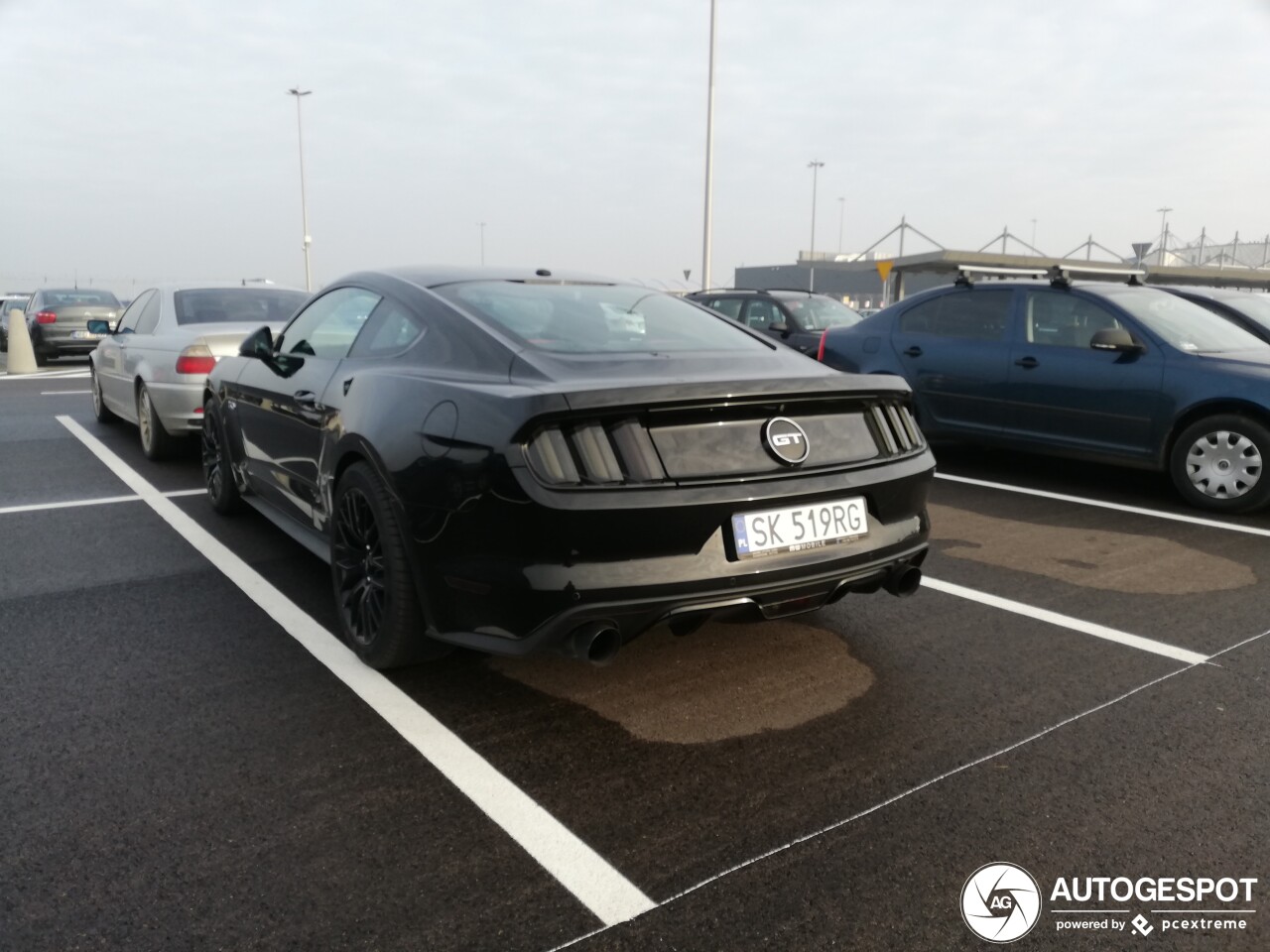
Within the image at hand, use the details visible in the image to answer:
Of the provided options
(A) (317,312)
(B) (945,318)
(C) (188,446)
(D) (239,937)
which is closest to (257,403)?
(A) (317,312)

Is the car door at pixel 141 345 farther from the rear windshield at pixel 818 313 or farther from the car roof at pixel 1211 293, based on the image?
the car roof at pixel 1211 293

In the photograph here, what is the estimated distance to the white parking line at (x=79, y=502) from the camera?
6090 millimetres

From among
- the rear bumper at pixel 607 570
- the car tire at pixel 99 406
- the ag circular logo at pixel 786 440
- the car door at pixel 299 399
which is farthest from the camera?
the car tire at pixel 99 406

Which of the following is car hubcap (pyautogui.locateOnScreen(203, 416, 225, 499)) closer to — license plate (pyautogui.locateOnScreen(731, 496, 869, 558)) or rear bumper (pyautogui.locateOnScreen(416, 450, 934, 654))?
rear bumper (pyautogui.locateOnScreen(416, 450, 934, 654))

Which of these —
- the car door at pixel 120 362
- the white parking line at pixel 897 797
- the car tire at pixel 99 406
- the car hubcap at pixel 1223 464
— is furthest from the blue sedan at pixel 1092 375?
the car tire at pixel 99 406

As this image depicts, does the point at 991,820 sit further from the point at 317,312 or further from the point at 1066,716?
the point at 317,312

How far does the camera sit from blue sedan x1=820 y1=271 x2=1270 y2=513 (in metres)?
6.27

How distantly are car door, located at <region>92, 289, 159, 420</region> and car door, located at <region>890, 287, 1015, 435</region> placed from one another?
6.33 m

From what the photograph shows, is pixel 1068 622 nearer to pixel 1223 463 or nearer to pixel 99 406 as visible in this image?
pixel 1223 463

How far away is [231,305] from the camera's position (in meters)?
7.95

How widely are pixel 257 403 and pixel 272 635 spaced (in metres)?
1.37

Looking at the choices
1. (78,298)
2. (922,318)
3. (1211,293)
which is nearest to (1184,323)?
(922,318)

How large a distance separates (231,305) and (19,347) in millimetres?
11150

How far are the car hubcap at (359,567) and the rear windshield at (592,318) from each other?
2.67 feet
